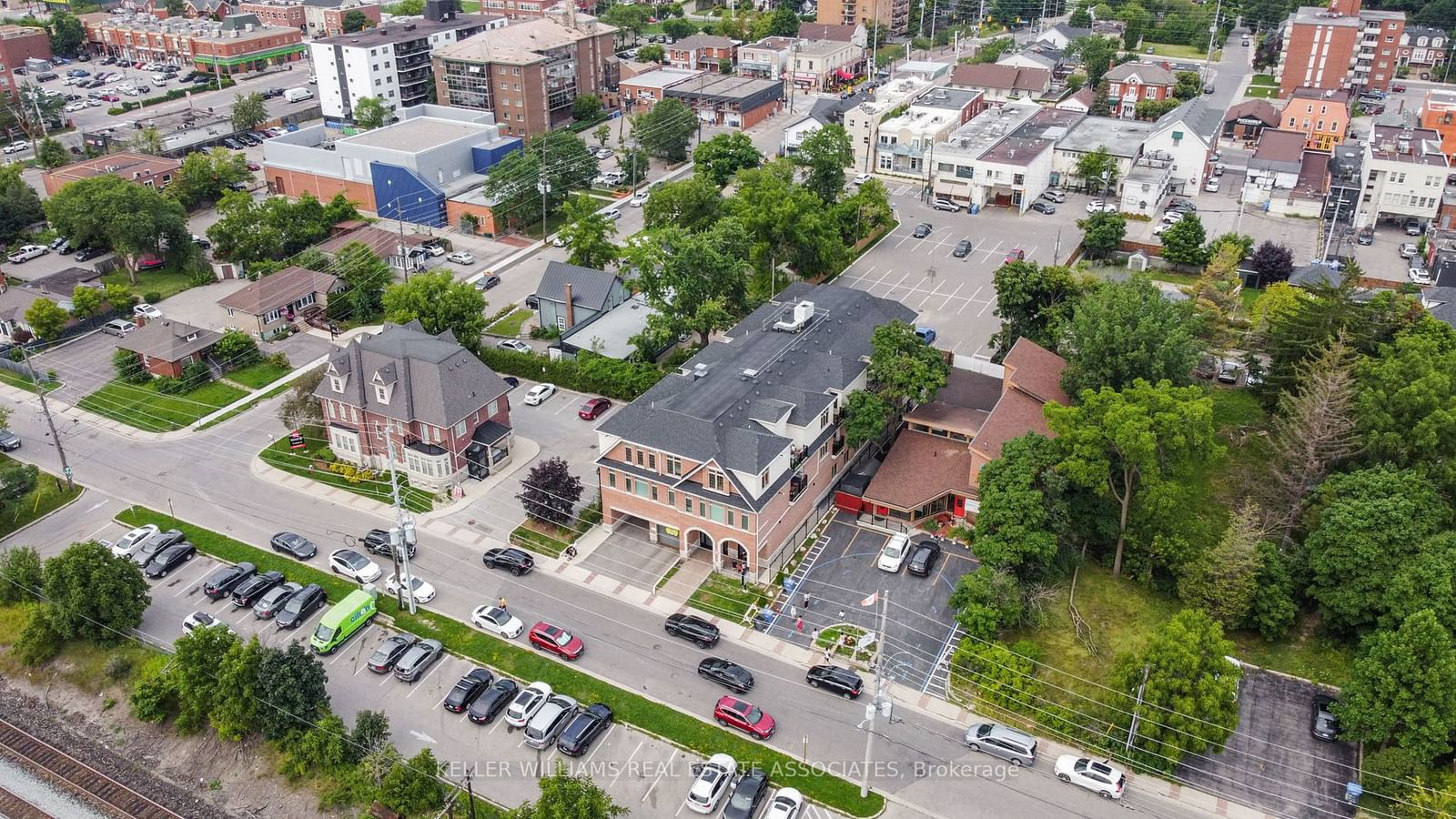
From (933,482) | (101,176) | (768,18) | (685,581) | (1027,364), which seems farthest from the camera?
(768,18)

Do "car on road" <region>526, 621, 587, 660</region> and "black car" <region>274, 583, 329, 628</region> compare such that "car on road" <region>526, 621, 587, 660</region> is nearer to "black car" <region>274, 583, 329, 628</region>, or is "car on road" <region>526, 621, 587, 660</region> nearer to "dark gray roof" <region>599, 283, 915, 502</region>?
"dark gray roof" <region>599, 283, 915, 502</region>

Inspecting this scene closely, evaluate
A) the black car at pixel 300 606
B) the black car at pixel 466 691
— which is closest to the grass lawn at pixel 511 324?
the black car at pixel 300 606

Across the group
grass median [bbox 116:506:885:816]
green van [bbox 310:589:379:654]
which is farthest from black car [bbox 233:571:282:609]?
green van [bbox 310:589:379:654]

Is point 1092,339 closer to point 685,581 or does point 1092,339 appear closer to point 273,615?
point 685,581

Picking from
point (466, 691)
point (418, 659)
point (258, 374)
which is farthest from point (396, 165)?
point (466, 691)

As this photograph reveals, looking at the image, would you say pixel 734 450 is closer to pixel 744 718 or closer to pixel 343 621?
pixel 744 718

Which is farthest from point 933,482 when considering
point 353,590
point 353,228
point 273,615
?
point 353,228
